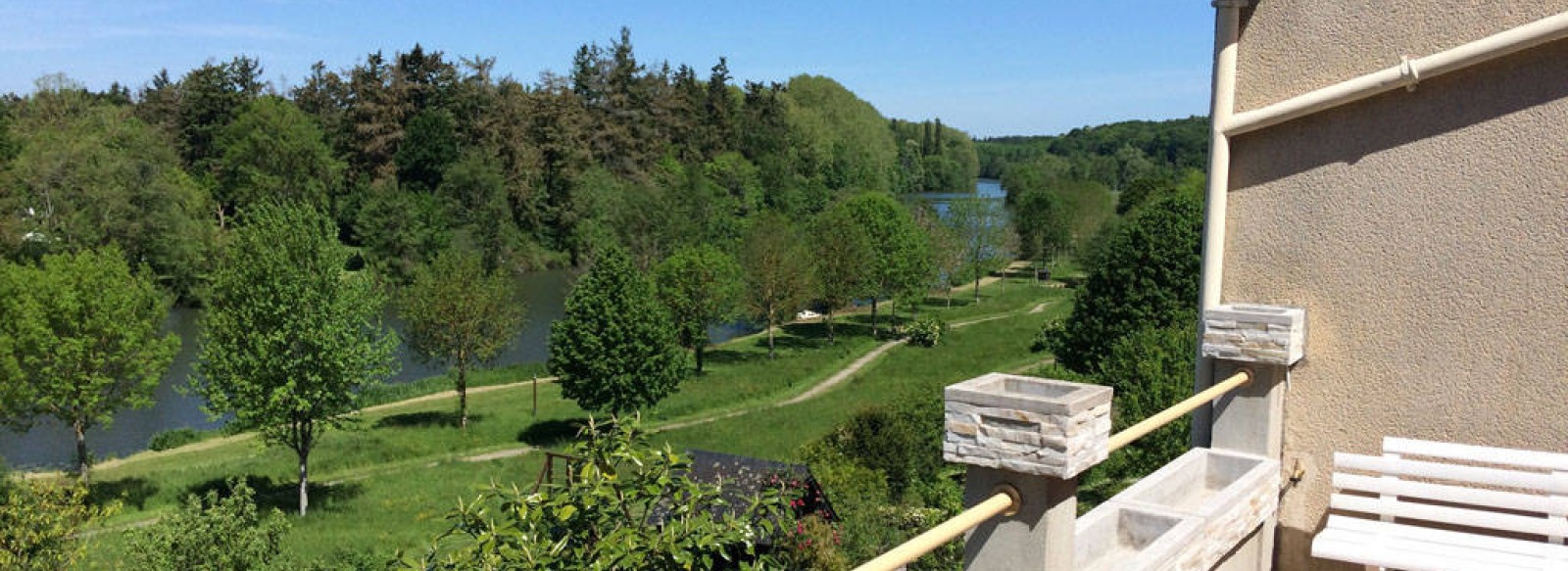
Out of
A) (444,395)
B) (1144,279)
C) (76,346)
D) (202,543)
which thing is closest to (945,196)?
(444,395)

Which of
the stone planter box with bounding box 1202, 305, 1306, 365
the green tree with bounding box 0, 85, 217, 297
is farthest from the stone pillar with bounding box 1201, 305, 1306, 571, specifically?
the green tree with bounding box 0, 85, 217, 297

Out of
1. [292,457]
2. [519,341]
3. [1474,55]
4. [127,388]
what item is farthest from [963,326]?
[1474,55]

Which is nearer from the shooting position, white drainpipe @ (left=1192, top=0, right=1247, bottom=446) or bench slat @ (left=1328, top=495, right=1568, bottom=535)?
bench slat @ (left=1328, top=495, right=1568, bottom=535)

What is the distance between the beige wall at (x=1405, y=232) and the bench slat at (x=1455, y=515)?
0.64 meters

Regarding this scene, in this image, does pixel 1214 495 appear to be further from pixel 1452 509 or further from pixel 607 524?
pixel 607 524

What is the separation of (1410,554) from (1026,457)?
103 inches

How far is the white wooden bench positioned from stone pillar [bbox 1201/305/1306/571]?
16.5 inches

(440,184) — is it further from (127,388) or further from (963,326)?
(127,388)

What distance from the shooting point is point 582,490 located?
5332 millimetres

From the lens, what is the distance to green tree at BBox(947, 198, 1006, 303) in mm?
57406

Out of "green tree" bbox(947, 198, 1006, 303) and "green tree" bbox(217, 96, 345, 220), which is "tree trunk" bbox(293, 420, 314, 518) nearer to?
"green tree" bbox(217, 96, 345, 220)

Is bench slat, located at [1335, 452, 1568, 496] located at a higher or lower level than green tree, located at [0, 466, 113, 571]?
higher

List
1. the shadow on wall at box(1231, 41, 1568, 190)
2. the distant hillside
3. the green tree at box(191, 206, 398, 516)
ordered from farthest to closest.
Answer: the distant hillside
the green tree at box(191, 206, 398, 516)
the shadow on wall at box(1231, 41, 1568, 190)

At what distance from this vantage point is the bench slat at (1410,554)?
15.4 ft
